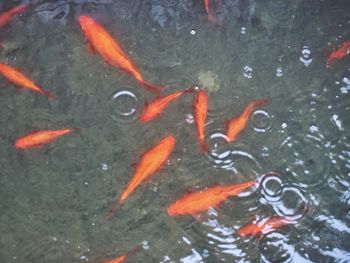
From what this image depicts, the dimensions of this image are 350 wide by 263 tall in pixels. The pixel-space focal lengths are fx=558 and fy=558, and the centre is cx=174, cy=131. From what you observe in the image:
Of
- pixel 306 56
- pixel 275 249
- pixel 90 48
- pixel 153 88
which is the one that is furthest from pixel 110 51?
pixel 275 249

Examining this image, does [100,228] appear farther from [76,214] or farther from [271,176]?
[271,176]

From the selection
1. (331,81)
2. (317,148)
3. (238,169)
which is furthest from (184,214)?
(331,81)

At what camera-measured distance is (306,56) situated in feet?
12.2

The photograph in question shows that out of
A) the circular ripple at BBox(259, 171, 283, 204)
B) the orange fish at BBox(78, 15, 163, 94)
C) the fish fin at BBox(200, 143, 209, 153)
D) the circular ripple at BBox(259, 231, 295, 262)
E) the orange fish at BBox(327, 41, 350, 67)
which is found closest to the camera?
the circular ripple at BBox(259, 231, 295, 262)

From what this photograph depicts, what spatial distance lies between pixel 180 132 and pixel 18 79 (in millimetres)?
1091

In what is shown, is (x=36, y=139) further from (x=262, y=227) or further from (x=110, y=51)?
(x=262, y=227)

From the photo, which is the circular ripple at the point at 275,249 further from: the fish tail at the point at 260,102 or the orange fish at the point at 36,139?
the orange fish at the point at 36,139

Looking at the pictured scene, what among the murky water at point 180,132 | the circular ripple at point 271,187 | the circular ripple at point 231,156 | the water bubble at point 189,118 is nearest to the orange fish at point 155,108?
the murky water at point 180,132

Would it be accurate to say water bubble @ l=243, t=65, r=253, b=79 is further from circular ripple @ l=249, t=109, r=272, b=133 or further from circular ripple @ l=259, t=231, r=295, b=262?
circular ripple @ l=259, t=231, r=295, b=262

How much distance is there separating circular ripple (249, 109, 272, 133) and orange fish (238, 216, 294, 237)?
0.57m

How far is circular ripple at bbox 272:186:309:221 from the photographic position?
3.33 m

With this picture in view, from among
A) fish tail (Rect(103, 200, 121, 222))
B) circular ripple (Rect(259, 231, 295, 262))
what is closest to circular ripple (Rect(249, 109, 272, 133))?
circular ripple (Rect(259, 231, 295, 262))

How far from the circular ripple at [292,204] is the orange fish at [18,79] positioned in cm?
159

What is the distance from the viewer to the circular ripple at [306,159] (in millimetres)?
3416
